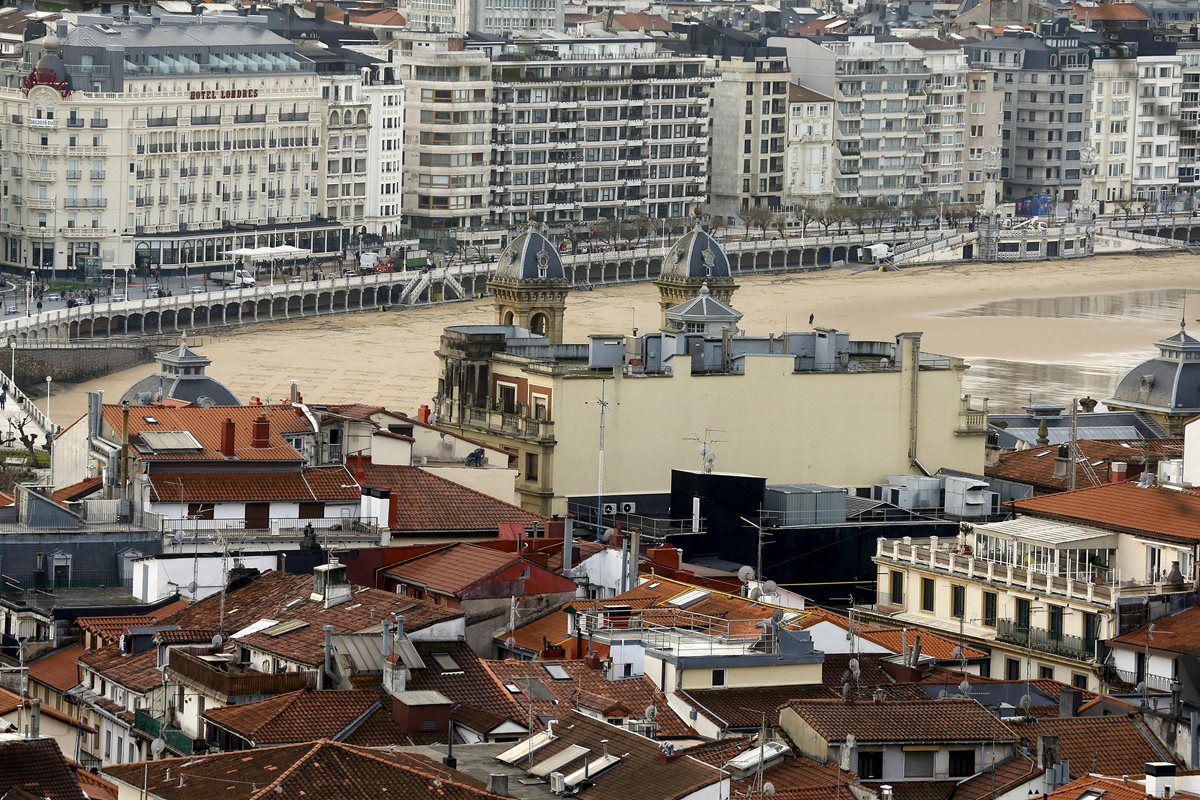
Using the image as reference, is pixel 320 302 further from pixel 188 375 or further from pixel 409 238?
pixel 188 375

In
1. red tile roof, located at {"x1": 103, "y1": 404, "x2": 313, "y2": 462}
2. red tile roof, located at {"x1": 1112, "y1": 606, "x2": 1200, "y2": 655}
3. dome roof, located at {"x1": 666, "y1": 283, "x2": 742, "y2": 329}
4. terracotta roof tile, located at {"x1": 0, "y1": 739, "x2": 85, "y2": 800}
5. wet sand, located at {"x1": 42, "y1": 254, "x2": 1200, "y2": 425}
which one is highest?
dome roof, located at {"x1": 666, "y1": 283, "x2": 742, "y2": 329}

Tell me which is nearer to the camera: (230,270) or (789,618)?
(789,618)

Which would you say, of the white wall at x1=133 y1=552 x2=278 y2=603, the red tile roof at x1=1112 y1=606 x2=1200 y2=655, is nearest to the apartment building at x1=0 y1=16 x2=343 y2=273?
the white wall at x1=133 y1=552 x2=278 y2=603

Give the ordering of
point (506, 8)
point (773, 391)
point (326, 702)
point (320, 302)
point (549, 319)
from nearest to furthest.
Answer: point (326, 702) → point (773, 391) → point (549, 319) → point (320, 302) → point (506, 8)

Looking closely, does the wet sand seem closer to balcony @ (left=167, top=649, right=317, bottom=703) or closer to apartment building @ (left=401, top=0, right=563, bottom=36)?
apartment building @ (left=401, top=0, right=563, bottom=36)

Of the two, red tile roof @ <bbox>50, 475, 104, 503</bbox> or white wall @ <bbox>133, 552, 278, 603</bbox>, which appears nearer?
white wall @ <bbox>133, 552, 278, 603</bbox>

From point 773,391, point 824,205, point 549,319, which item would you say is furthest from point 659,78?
point 773,391
